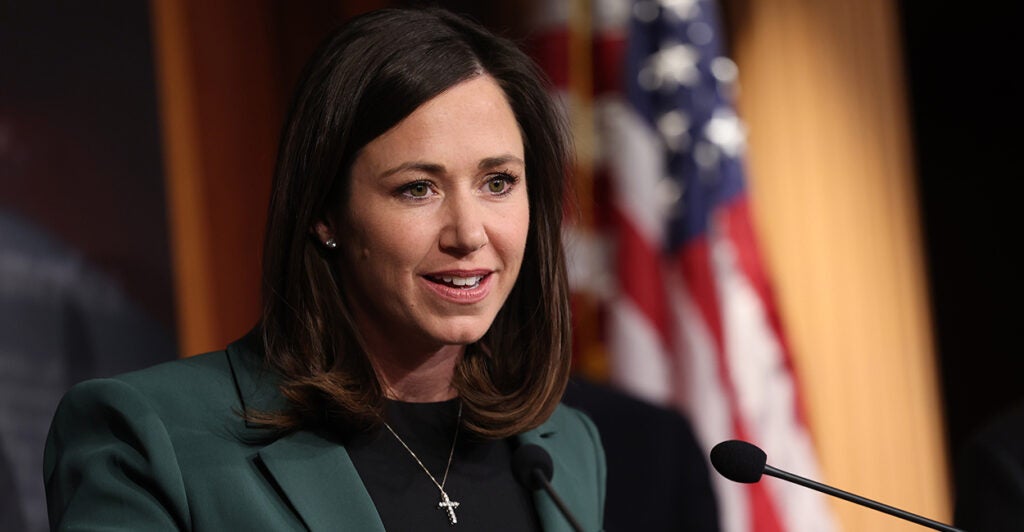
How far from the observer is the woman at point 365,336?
1636 millimetres

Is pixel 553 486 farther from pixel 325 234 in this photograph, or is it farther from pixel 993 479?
pixel 993 479

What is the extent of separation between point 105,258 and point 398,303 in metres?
1.31

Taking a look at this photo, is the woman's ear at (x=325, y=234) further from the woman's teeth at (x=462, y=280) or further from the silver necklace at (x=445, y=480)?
the silver necklace at (x=445, y=480)

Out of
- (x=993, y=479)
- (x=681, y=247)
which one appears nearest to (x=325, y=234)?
(x=993, y=479)

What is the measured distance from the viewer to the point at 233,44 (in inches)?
130

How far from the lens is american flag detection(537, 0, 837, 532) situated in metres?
3.77

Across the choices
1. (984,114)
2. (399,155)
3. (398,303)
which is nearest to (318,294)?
(398,303)

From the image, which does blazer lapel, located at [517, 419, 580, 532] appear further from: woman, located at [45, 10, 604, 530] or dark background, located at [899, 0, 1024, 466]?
dark background, located at [899, 0, 1024, 466]

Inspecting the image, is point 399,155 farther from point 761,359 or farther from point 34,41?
point 761,359

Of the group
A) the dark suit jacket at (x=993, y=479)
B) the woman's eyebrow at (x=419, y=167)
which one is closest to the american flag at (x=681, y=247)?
the dark suit jacket at (x=993, y=479)

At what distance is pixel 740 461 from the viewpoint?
1.60 meters

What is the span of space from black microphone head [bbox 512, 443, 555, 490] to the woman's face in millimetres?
188

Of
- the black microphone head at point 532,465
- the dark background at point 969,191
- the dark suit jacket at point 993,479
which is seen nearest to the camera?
the black microphone head at point 532,465

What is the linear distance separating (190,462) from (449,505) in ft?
1.34
